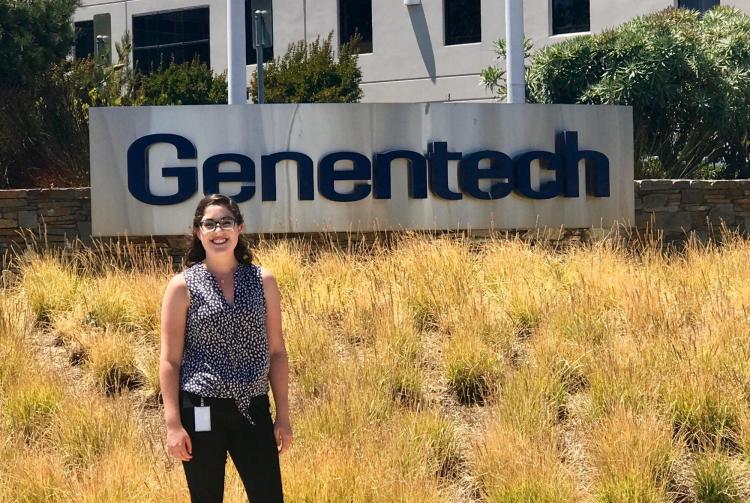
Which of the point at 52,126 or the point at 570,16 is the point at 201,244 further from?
the point at 570,16

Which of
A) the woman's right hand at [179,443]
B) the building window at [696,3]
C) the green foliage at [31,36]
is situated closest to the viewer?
the woman's right hand at [179,443]

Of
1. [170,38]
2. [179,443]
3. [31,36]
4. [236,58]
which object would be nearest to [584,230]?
[236,58]

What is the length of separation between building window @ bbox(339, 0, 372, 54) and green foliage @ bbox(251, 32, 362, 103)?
9.93 feet

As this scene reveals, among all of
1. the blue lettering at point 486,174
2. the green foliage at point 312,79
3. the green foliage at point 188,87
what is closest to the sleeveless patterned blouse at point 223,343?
the blue lettering at point 486,174

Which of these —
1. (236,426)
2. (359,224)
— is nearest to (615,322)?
(359,224)

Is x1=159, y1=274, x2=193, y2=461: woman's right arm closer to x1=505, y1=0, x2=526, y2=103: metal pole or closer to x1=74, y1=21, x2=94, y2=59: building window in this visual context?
x1=505, y1=0, x2=526, y2=103: metal pole

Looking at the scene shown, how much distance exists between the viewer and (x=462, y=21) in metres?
30.3

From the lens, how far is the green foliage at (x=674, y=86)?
711 inches

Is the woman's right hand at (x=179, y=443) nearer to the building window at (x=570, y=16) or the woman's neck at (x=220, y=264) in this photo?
the woman's neck at (x=220, y=264)

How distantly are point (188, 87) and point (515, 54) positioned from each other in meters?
13.3

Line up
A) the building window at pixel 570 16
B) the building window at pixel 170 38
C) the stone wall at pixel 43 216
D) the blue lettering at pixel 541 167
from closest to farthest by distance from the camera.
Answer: the stone wall at pixel 43 216 < the blue lettering at pixel 541 167 < the building window at pixel 570 16 < the building window at pixel 170 38

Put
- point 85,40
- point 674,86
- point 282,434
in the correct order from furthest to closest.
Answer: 1. point 85,40
2. point 674,86
3. point 282,434

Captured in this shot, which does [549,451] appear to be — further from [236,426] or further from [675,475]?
[236,426]

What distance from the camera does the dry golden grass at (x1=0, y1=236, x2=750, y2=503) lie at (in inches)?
270
